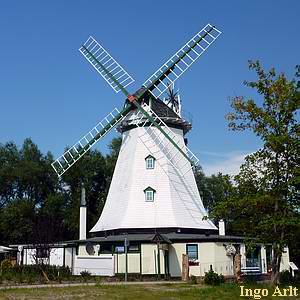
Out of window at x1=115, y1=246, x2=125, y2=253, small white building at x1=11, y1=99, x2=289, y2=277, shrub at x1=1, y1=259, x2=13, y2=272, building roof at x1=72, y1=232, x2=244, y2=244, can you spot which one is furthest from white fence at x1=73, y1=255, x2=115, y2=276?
shrub at x1=1, y1=259, x2=13, y2=272

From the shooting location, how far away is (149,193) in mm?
34344

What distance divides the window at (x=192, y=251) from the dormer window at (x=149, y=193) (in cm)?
406

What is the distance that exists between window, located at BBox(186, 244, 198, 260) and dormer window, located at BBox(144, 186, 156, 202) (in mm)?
4064

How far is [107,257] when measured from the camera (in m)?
30.0

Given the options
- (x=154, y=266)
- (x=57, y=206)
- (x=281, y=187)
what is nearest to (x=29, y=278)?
(x=154, y=266)

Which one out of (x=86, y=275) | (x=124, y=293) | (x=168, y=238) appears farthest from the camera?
(x=168, y=238)

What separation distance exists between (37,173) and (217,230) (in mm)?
25669

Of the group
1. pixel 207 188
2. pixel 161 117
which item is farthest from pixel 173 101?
pixel 207 188

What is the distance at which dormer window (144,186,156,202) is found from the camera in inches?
1346

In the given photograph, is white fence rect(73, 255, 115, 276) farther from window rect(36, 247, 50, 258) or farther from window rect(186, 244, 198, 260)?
window rect(186, 244, 198, 260)

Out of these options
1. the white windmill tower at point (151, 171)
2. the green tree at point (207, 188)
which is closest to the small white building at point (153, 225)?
the white windmill tower at point (151, 171)

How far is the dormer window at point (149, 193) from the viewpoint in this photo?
112 ft

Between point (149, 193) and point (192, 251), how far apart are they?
A: 481 cm

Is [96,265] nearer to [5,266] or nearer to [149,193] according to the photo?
[149,193]
